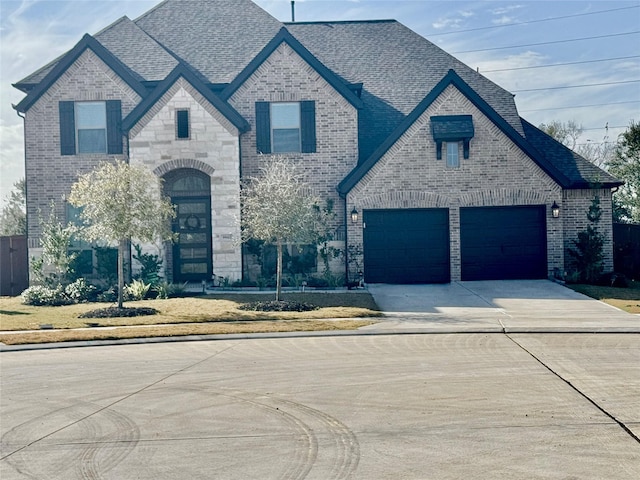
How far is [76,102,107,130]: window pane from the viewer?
75.5 feet

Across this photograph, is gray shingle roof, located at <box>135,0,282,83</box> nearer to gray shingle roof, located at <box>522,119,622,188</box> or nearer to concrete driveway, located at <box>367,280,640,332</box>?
concrete driveway, located at <box>367,280,640,332</box>

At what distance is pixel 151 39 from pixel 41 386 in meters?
18.7

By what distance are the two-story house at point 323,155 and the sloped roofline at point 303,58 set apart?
0.05m

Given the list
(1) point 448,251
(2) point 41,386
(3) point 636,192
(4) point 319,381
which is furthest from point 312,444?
(3) point 636,192

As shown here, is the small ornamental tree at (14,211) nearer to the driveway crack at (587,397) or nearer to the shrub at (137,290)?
the shrub at (137,290)

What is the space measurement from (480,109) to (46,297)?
14008mm

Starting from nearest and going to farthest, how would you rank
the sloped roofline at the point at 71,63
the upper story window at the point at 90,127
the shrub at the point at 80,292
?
the shrub at the point at 80,292 → the sloped roofline at the point at 71,63 → the upper story window at the point at 90,127

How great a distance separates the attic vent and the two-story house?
0.05 metres

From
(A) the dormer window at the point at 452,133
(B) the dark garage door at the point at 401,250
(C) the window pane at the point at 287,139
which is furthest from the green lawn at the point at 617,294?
(C) the window pane at the point at 287,139

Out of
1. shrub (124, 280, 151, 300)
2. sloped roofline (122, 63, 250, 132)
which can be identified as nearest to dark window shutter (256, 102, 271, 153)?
sloped roofline (122, 63, 250, 132)

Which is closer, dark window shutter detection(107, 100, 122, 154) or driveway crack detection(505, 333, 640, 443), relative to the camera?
driveway crack detection(505, 333, 640, 443)

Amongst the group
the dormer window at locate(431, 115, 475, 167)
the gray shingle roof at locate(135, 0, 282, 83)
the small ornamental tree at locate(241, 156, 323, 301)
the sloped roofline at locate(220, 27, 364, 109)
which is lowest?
the small ornamental tree at locate(241, 156, 323, 301)

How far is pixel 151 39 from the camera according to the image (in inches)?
1006

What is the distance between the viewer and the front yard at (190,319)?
13945 millimetres
